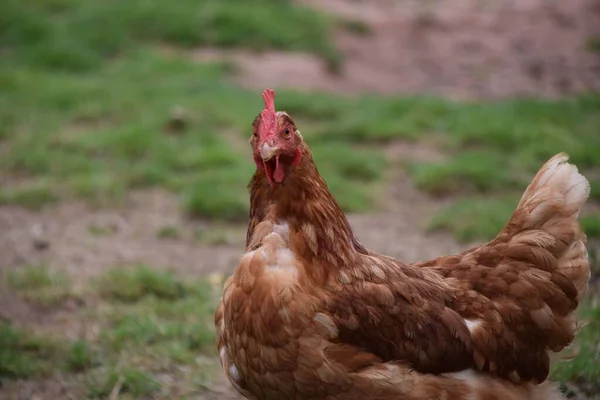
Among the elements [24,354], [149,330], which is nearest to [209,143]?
[149,330]

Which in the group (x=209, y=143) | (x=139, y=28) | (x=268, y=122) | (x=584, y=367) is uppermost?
(x=139, y=28)

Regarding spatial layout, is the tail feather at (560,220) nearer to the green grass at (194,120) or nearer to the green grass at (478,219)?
the green grass at (478,219)

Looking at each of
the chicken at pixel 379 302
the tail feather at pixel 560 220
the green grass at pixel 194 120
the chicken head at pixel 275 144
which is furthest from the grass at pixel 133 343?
the tail feather at pixel 560 220

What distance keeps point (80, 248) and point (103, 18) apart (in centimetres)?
453

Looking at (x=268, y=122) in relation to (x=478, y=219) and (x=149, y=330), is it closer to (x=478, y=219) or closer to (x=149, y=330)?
(x=149, y=330)

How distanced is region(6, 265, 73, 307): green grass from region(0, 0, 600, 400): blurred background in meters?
0.01

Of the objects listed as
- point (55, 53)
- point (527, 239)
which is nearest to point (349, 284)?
point (527, 239)

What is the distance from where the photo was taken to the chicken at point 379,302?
2.92 meters

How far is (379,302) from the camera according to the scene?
3064 millimetres

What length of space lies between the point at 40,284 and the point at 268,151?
2537mm

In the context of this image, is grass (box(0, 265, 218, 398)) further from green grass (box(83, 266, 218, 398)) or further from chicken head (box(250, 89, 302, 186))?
chicken head (box(250, 89, 302, 186))

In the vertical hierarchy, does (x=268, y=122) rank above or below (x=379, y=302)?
above

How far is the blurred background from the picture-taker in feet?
14.8

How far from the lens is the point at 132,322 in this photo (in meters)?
4.59
